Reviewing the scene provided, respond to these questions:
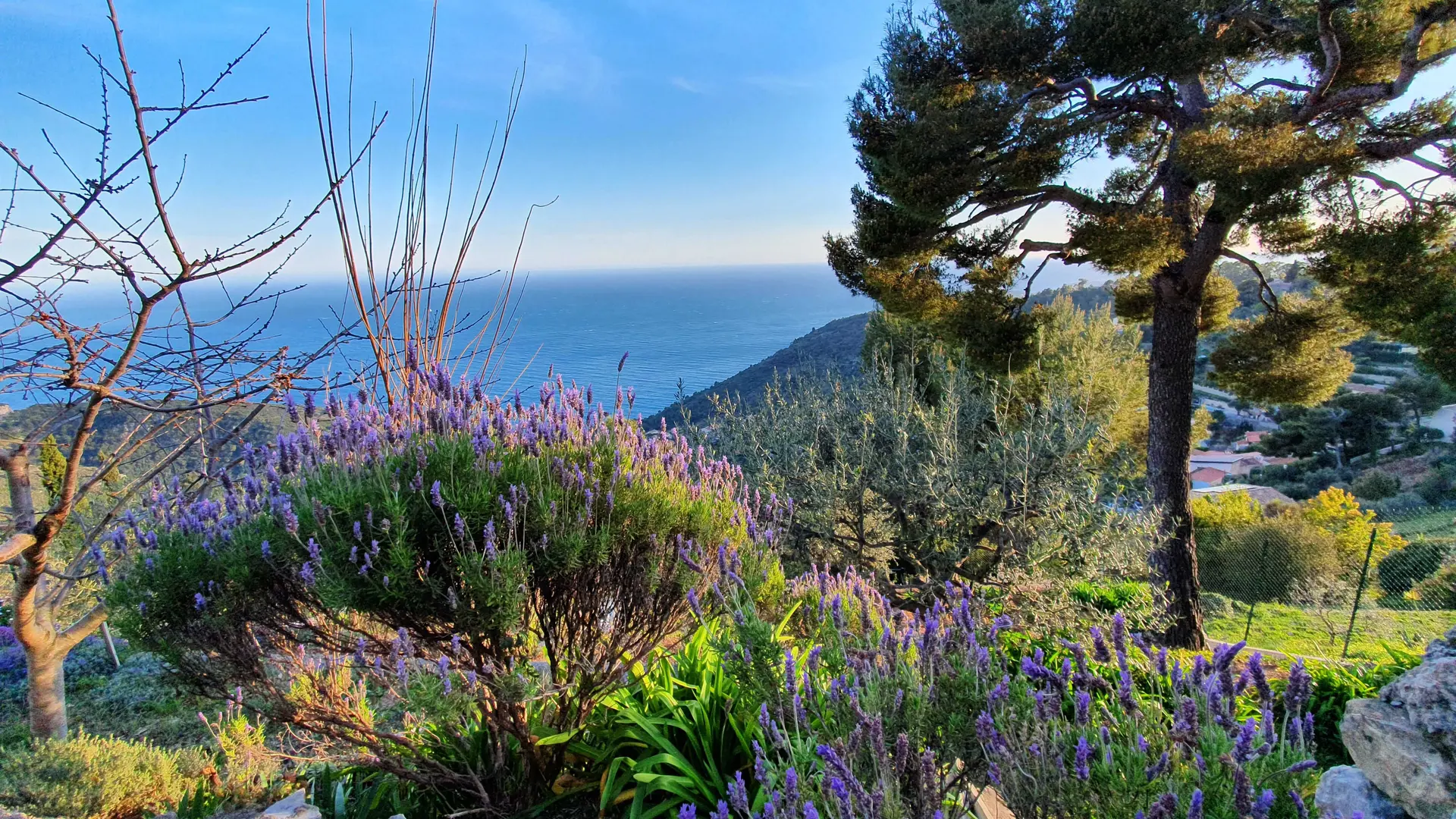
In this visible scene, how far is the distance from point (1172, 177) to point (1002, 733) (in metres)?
8.07

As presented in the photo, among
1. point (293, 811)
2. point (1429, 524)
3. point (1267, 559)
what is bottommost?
point (1429, 524)

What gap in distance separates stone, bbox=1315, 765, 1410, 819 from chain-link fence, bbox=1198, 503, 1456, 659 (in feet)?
34.1

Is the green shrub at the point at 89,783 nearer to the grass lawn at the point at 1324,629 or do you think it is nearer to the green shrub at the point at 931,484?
the green shrub at the point at 931,484

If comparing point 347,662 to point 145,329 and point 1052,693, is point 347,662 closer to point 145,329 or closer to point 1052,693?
point 145,329

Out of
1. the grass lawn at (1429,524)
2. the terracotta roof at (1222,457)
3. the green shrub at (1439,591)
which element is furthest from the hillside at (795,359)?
the terracotta roof at (1222,457)

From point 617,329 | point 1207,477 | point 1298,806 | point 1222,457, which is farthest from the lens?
point 1222,457

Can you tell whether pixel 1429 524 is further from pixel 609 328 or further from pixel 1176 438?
pixel 609 328

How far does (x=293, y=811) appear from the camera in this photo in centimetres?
233

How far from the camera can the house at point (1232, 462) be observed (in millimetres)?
33906

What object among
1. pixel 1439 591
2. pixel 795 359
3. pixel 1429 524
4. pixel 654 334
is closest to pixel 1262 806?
pixel 1439 591

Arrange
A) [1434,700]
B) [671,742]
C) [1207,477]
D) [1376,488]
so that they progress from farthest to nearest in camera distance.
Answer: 1. [1207,477]
2. [1376,488]
3. [671,742]
4. [1434,700]

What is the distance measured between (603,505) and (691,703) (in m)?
0.88

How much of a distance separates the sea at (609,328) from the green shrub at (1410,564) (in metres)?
10.2

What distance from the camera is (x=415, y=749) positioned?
2420 mm
